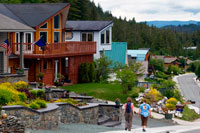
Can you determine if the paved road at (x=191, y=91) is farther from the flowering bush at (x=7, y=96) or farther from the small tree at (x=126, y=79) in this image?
the flowering bush at (x=7, y=96)

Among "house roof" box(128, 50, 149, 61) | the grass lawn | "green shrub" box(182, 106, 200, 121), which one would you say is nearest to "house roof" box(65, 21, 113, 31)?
the grass lawn

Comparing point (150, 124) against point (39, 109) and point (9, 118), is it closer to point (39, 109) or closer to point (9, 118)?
point (39, 109)

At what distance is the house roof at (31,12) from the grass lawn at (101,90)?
6.14 meters

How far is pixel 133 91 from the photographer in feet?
121

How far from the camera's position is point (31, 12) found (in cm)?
3978

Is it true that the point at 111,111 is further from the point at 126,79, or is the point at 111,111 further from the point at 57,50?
the point at 57,50

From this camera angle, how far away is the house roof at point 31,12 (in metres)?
38.5

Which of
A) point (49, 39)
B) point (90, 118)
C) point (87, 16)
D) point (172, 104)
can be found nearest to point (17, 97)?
point (90, 118)

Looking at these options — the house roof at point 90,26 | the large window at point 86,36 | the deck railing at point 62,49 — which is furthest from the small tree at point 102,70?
the large window at point 86,36

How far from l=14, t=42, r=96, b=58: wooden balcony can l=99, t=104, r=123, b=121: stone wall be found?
36.6ft

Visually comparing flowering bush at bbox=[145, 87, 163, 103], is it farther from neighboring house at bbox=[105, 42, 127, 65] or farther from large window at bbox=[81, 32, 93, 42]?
neighboring house at bbox=[105, 42, 127, 65]

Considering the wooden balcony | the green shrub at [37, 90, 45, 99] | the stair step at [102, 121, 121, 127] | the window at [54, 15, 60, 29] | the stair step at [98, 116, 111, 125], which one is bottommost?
the stair step at [102, 121, 121, 127]

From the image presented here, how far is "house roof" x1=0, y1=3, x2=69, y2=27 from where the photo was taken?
126ft

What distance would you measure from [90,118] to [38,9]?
18.2 m
